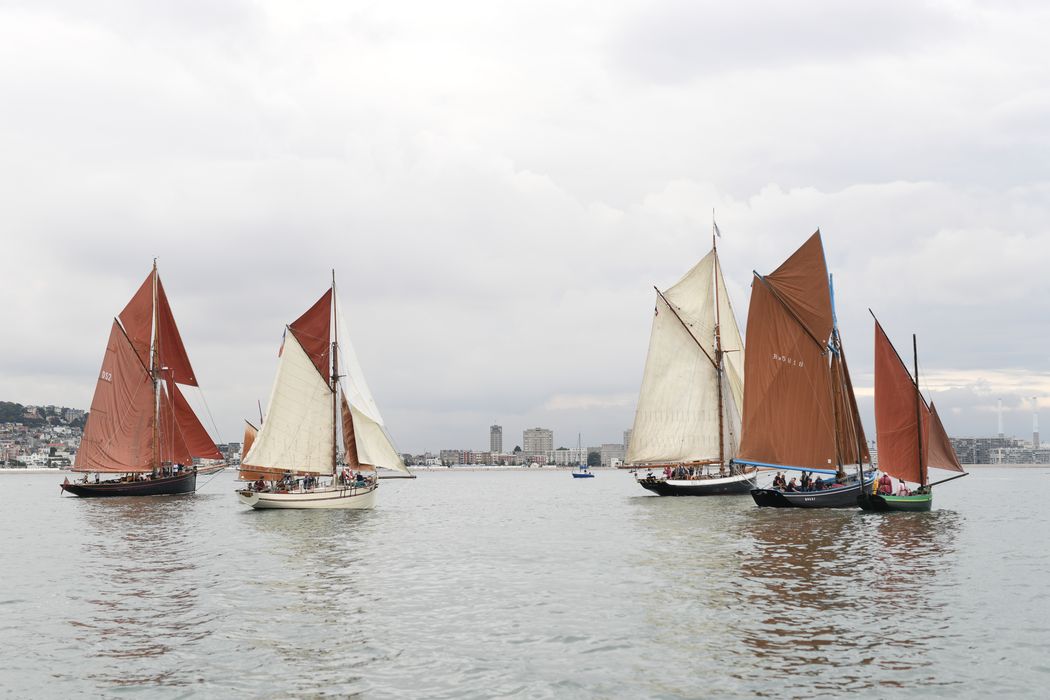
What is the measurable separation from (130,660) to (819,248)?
55426 mm

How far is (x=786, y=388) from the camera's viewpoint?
6312 cm

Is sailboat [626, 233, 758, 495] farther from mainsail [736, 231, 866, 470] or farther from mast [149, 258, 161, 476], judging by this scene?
mast [149, 258, 161, 476]

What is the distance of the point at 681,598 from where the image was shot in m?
27.5

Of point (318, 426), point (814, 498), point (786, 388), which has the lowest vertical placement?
point (814, 498)

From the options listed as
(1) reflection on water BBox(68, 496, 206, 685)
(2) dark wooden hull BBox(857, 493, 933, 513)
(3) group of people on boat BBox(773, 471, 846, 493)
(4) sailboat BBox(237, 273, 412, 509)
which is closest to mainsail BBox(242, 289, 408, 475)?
(4) sailboat BBox(237, 273, 412, 509)

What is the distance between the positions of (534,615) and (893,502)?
1645 inches

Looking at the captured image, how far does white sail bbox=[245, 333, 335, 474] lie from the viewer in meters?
66.1

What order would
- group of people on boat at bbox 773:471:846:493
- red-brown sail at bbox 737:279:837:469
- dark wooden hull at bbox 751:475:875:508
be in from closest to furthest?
1. red-brown sail at bbox 737:279:837:469
2. dark wooden hull at bbox 751:475:875:508
3. group of people on boat at bbox 773:471:846:493

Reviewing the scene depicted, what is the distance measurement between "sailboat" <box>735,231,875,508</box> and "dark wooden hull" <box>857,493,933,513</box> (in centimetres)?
337

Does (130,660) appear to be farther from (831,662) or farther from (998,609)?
(998,609)

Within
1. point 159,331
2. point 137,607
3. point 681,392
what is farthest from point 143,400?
point 137,607

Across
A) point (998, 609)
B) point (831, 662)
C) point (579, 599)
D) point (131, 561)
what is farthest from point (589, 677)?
point (131, 561)

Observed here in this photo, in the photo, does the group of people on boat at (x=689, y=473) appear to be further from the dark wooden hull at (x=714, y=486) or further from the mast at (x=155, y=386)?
the mast at (x=155, y=386)

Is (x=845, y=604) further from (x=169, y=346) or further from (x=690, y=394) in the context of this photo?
(x=169, y=346)
